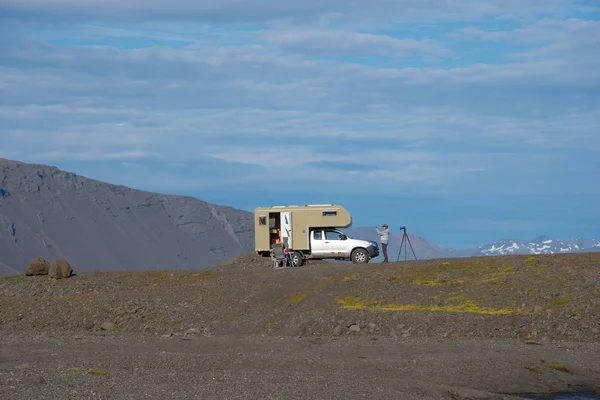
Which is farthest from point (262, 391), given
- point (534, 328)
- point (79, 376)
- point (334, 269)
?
point (334, 269)

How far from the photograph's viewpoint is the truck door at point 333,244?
145 feet

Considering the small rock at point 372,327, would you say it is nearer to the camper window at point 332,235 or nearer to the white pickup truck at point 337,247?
the white pickup truck at point 337,247

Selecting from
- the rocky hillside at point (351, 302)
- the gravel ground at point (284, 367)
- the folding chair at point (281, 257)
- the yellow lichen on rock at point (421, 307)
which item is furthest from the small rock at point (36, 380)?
the folding chair at point (281, 257)

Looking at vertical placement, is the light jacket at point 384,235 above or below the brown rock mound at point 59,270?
above

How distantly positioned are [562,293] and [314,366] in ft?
40.8

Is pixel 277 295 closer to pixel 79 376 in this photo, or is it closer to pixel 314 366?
pixel 314 366

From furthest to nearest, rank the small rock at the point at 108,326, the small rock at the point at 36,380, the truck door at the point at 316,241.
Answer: the truck door at the point at 316,241 < the small rock at the point at 108,326 < the small rock at the point at 36,380

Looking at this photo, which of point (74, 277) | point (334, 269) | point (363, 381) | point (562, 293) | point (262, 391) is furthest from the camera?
point (74, 277)

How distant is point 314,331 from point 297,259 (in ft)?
44.5

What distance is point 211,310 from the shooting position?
111ft

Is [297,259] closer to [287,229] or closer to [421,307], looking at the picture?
[287,229]

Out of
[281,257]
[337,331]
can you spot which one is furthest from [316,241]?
[337,331]

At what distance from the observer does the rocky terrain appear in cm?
2008

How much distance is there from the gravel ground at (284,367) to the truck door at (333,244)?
48.3 feet
